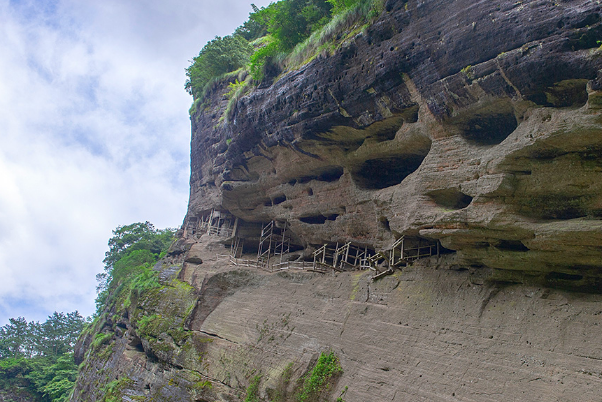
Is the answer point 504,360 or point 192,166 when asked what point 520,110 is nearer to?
point 504,360

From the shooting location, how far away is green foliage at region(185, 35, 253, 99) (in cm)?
2673

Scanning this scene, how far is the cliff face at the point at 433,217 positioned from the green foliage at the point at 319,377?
321 mm

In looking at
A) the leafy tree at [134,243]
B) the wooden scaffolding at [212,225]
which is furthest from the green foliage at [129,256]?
the wooden scaffolding at [212,225]

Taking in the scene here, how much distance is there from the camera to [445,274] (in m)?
11.5

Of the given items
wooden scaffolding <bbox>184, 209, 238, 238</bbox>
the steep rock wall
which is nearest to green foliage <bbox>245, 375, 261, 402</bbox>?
the steep rock wall

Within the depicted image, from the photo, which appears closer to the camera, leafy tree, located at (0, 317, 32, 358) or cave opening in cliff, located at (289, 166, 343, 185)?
cave opening in cliff, located at (289, 166, 343, 185)

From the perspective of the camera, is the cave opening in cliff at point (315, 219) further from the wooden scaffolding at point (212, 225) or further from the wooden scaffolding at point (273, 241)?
the wooden scaffolding at point (212, 225)

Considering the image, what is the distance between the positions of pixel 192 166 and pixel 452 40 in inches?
892

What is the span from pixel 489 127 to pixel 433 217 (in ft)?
10.2

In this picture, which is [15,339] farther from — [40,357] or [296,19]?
[296,19]

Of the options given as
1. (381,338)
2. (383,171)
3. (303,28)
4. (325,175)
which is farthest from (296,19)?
(381,338)

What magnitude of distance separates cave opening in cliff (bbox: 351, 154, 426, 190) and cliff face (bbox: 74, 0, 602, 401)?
0.08 meters

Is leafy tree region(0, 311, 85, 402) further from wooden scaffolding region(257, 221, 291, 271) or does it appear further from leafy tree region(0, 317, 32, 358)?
wooden scaffolding region(257, 221, 291, 271)

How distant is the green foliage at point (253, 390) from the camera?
498 inches
